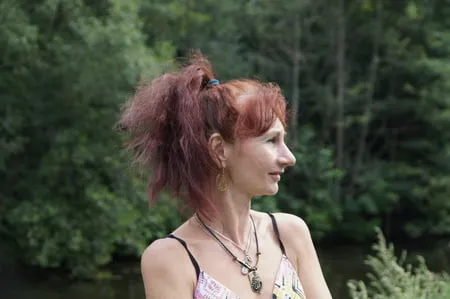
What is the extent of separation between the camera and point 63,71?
14.0 m

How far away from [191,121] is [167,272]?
29 centimetres

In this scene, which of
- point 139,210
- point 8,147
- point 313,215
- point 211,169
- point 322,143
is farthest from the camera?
point 322,143

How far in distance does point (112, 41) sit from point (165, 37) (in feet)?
20.2

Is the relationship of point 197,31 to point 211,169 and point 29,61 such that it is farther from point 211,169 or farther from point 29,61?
point 211,169

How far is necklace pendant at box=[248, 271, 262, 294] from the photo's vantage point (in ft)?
5.18

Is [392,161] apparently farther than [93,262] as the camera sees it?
Yes

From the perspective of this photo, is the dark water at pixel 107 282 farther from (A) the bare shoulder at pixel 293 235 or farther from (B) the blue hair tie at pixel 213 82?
(B) the blue hair tie at pixel 213 82

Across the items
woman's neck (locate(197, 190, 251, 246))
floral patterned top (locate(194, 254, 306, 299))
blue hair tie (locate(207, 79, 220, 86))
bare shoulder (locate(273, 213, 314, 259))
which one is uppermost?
blue hair tie (locate(207, 79, 220, 86))

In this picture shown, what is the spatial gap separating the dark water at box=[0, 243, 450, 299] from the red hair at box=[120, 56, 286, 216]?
10807 mm

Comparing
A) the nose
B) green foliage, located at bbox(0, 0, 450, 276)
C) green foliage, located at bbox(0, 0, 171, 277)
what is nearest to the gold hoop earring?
the nose

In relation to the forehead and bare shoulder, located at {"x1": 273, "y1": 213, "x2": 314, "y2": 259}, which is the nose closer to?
the forehead

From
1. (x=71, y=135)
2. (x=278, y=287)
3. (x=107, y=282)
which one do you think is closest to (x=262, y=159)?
(x=278, y=287)

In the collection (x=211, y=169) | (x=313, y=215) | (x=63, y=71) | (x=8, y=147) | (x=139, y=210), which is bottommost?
(x=313, y=215)

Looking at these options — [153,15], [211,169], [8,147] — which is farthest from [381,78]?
[211,169]
